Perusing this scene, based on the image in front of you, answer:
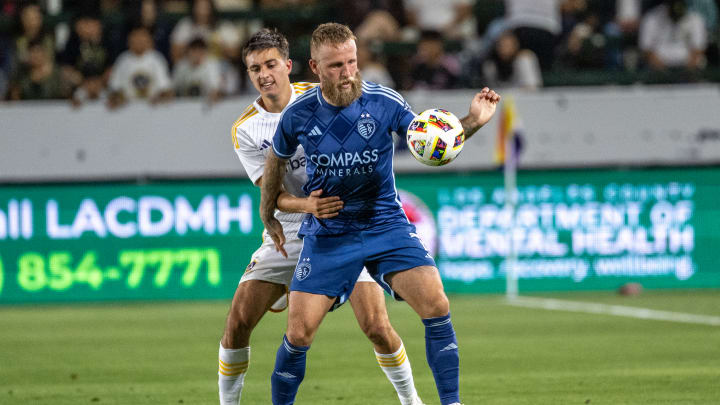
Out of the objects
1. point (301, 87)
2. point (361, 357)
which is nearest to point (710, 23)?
point (361, 357)

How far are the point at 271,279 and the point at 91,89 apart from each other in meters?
9.17

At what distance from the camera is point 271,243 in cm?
690

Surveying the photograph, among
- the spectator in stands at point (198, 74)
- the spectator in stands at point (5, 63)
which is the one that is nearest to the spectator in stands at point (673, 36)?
the spectator in stands at point (198, 74)

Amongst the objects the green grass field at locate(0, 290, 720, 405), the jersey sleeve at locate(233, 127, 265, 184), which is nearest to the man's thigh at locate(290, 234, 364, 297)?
the jersey sleeve at locate(233, 127, 265, 184)

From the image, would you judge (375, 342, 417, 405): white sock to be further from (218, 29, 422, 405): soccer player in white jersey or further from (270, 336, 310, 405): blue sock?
(270, 336, 310, 405): blue sock

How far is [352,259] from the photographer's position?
627 cm

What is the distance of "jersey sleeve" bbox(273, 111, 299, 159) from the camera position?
6.24m

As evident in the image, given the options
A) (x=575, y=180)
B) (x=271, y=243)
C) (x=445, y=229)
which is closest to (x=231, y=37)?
(x=445, y=229)

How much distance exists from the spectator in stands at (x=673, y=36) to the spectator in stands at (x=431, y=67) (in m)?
3.11

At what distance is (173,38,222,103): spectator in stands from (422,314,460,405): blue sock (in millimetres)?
9442

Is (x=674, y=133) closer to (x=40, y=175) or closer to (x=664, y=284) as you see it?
(x=664, y=284)

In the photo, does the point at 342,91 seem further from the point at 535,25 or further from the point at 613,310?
the point at 535,25

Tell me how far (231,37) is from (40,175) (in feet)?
10.8

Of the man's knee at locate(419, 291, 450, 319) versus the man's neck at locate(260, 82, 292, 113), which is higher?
the man's neck at locate(260, 82, 292, 113)
